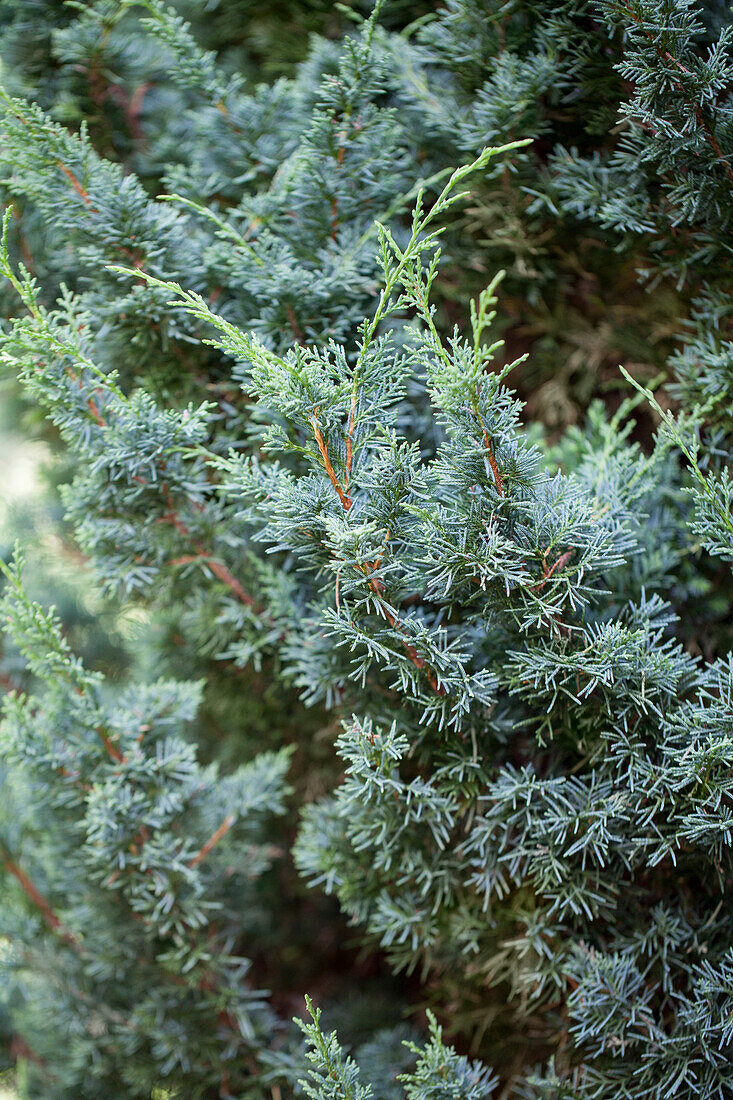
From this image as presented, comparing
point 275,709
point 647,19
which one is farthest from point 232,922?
point 647,19

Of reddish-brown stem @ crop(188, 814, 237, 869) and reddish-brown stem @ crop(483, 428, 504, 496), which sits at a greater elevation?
reddish-brown stem @ crop(483, 428, 504, 496)

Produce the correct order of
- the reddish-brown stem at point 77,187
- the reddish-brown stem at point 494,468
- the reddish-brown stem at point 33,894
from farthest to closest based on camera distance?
the reddish-brown stem at point 33,894 < the reddish-brown stem at point 77,187 < the reddish-brown stem at point 494,468

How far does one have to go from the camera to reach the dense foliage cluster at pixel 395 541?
0.61 m

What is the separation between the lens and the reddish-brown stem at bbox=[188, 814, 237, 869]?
2.62ft

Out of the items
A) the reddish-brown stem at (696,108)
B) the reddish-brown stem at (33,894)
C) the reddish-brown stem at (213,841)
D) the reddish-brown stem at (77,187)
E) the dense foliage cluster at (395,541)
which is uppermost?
the reddish-brown stem at (696,108)

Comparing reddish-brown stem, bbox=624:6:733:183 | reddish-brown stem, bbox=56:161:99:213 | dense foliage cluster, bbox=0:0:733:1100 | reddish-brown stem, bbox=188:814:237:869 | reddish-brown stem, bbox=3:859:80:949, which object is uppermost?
reddish-brown stem, bbox=624:6:733:183

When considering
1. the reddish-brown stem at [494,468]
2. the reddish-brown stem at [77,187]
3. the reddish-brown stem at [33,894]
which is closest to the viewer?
the reddish-brown stem at [494,468]

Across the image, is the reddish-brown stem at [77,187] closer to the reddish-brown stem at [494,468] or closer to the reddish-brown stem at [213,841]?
the reddish-brown stem at [494,468]

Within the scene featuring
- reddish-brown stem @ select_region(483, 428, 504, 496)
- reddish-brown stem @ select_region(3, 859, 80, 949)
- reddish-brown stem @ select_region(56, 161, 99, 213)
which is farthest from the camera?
reddish-brown stem @ select_region(3, 859, 80, 949)

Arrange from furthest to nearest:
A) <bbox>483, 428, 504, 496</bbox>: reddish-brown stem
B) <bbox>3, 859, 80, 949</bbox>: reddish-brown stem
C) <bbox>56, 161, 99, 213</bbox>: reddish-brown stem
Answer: <bbox>3, 859, 80, 949</bbox>: reddish-brown stem < <bbox>56, 161, 99, 213</bbox>: reddish-brown stem < <bbox>483, 428, 504, 496</bbox>: reddish-brown stem

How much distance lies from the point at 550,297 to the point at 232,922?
906 millimetres

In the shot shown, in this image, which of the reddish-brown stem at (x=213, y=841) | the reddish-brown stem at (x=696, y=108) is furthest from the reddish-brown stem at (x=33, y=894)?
the reddish-brown stem at (x=696, y=108)

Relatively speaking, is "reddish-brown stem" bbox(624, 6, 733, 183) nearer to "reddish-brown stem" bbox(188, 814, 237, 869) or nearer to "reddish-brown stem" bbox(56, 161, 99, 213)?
"reddish-brown stem" bbox(56, 161, 99, 213)

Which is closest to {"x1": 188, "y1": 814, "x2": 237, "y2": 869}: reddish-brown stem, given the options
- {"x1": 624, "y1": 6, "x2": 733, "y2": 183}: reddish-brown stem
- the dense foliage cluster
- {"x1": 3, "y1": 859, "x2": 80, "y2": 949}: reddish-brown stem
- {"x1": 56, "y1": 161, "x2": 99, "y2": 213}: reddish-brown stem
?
the dense foliage cluster
